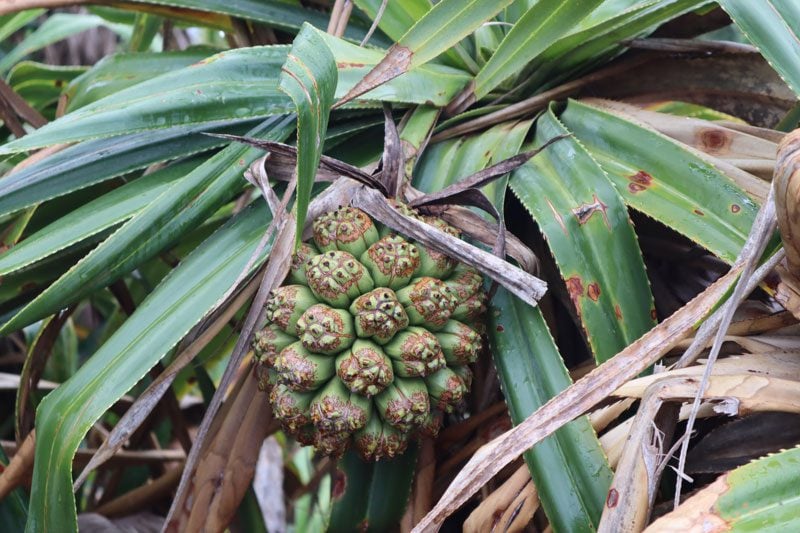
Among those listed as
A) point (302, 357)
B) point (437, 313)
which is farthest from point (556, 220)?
point (302, 357)

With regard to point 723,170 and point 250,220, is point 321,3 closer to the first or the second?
point 250,220

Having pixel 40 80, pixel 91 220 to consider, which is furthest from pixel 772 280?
pixel 40 80

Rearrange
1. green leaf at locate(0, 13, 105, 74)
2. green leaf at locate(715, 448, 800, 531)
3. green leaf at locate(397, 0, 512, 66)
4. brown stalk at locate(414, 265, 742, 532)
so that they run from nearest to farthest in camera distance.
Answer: green leaf at locate(715, 448, 800, 531) < brown stalk at locate(414, 265, 742, 532) < green leaf at locate(397, 0, 512, 66) < green leaf at locate(0, 13, 105, 74)

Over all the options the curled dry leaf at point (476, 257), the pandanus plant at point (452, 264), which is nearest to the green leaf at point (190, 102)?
the pandanus plant at point (452, 264)

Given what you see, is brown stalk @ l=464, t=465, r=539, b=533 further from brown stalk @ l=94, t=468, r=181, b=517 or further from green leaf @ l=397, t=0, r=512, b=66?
brown stalk @ l=94, t=468, r=181, b=517

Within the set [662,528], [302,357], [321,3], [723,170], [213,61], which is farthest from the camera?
[321,3]

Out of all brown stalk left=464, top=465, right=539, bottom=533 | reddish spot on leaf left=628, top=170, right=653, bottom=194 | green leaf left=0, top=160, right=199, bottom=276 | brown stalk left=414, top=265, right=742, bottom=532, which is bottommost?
brown stalk left=464, top=465, right=539, bottom=533

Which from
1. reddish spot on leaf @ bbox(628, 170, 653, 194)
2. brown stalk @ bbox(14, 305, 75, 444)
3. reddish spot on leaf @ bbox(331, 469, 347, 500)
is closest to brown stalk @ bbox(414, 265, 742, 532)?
reddish spot on leaf @ bbox(628, 170, 653, 194)
